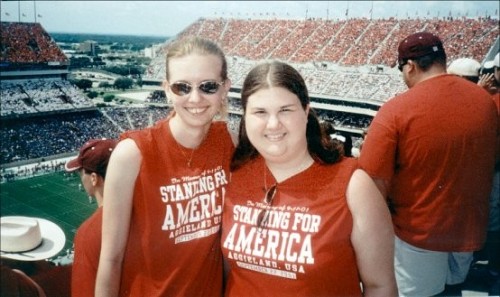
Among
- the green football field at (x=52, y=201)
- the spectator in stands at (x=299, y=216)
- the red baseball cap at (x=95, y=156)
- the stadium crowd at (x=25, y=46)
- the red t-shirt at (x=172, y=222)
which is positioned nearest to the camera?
the spectator in stands at (x=299, y=216)

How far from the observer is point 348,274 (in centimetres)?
111

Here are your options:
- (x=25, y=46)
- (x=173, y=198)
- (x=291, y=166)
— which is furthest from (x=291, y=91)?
(x=25, y=46)

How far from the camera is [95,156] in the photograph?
1408 mm

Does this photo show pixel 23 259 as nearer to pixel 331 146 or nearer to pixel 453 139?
pixel 331 146

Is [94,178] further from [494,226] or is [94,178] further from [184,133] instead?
[494,226]

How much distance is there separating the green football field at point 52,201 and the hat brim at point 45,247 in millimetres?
11031

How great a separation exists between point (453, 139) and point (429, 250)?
48cm

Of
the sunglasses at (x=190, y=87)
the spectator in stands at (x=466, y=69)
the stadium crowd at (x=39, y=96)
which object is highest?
the spectator in stands at (x=466, y=69)

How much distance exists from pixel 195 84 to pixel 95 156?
47 centimetres

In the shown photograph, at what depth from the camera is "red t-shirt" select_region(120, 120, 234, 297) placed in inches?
47.0

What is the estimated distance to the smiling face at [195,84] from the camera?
3.96ft

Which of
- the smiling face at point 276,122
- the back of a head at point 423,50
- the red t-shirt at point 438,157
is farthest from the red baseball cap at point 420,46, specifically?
the smiling face at point 276,122

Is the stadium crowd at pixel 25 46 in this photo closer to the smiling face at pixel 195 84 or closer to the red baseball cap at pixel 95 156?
the red baseball cap at pixel 95 156

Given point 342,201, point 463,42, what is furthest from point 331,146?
point 463,42
